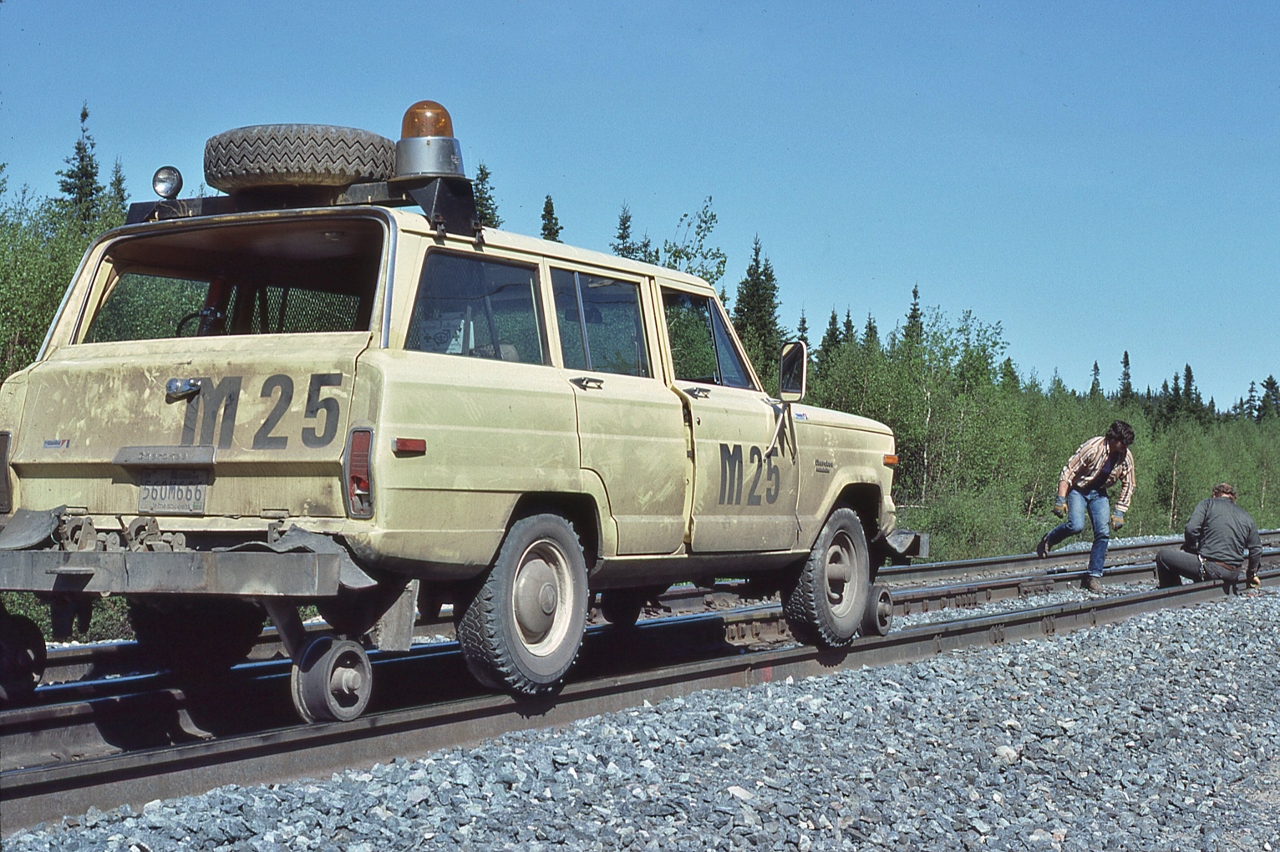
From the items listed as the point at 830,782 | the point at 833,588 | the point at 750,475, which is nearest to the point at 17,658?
the point at 830,782

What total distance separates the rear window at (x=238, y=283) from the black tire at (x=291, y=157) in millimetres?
223

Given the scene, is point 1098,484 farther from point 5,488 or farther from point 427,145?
point 5,488

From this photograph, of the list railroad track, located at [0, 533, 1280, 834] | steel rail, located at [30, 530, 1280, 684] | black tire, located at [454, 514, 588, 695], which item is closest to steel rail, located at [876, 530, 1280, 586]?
steel rail, located at [30, 530, 1280, 684]

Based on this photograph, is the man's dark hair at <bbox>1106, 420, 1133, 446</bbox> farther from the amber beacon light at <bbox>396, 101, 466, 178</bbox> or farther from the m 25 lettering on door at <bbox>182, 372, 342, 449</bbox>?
the m 25 lettering on door at <bbox>182, 372, 342, 449</bbox>

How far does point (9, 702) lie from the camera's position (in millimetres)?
5867

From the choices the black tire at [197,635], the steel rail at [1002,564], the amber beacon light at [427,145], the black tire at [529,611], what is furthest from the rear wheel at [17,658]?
the steel rail at [1002,564]

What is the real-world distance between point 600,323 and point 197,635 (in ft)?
8.98

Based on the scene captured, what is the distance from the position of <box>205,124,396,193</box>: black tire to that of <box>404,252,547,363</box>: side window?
62cm

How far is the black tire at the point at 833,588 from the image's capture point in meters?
8.12

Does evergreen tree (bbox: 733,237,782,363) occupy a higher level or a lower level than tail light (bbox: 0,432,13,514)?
higher

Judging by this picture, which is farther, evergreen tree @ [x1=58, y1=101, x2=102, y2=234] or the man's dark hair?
evergreen tree @ [x1=58, y1=101, x2=102, y2=234]

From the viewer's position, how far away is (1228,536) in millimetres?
14492

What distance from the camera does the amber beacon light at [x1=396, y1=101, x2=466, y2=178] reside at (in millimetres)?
5797

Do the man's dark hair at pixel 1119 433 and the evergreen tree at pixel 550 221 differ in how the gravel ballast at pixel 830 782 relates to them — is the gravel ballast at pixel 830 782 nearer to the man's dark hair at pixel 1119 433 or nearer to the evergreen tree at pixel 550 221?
the man's dark hair at pixel 1119 433
